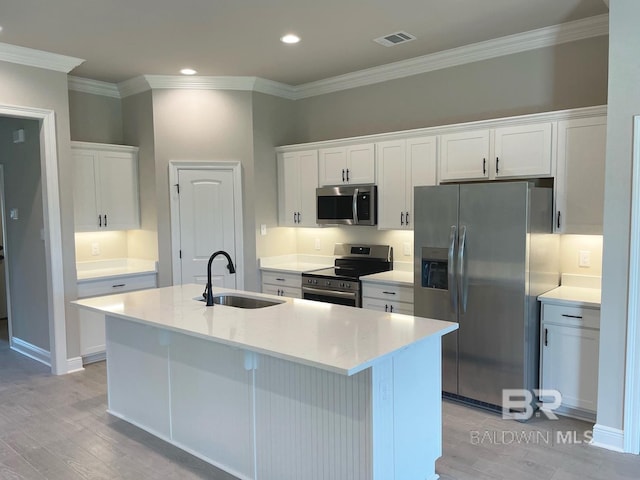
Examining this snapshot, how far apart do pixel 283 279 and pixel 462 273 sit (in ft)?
7.02

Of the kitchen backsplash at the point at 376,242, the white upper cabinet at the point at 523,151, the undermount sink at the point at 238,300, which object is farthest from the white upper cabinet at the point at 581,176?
the undermount sink at the point at 238,300

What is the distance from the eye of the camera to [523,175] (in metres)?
3.78

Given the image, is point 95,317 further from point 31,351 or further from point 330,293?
point 330,293

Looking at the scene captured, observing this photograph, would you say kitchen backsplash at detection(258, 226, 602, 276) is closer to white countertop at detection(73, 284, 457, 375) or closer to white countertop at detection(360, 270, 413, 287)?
white countertop at detection(360, 270, 413, 287)

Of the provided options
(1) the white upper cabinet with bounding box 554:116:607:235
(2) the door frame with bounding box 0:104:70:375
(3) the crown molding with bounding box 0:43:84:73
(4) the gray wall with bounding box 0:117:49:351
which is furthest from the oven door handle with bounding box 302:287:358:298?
(3) the crown molding with bounding box 0:43:84:73

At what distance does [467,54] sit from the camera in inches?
171

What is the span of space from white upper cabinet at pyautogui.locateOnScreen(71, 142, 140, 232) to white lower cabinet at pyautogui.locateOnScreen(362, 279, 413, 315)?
2.71 m

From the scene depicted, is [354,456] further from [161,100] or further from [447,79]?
[161,100]

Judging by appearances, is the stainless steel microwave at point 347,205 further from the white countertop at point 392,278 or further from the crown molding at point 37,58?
the crown molding at point 37,58

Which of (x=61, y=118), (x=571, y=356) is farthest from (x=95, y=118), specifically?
(x=571, y=356)

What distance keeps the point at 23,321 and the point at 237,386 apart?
11.9ft

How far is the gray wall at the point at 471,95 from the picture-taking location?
381 centimetres

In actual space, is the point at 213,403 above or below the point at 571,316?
below

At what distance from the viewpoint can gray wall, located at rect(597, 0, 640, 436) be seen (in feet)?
9.46
